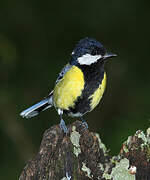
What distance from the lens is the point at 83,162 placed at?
6.98ft

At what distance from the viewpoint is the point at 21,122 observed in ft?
14.6

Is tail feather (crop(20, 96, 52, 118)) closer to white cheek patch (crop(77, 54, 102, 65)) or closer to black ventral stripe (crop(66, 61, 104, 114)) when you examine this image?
black ventral stripe (crop(66, 61, 104, 114))

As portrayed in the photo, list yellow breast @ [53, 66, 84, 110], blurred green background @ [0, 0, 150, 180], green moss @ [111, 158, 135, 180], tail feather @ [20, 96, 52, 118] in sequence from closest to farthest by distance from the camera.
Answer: green moss @ [111, 158, 135, 180] → yellow breast @ [53, 66, 84, 110] → tail feather @ [20, 96, 52, 118] → blurred green background @ [0, 0, 150, 180]

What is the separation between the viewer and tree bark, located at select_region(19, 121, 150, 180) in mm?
2055

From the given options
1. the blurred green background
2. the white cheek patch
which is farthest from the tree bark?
the blurred green background

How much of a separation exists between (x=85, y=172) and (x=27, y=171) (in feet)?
1.08

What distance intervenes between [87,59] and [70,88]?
0.26 metres

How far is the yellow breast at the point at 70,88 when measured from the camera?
110 inches

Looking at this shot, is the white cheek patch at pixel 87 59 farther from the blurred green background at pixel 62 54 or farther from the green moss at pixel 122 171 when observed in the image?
the blurred green background at pixel 62 54

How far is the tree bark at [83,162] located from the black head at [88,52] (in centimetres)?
84

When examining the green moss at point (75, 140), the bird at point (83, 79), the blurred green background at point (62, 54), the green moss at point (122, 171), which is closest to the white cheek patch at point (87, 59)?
the bird at point (83, 79)

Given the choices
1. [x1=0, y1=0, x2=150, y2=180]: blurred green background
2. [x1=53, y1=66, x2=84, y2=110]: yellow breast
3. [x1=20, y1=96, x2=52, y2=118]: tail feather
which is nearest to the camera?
[x1=53, y1=66, x2=84, y2=110]: yellow breast

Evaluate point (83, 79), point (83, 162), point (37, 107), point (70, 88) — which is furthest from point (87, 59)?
point (83, 162)

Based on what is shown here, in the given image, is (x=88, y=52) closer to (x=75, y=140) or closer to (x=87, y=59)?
(x=87, y=59)
